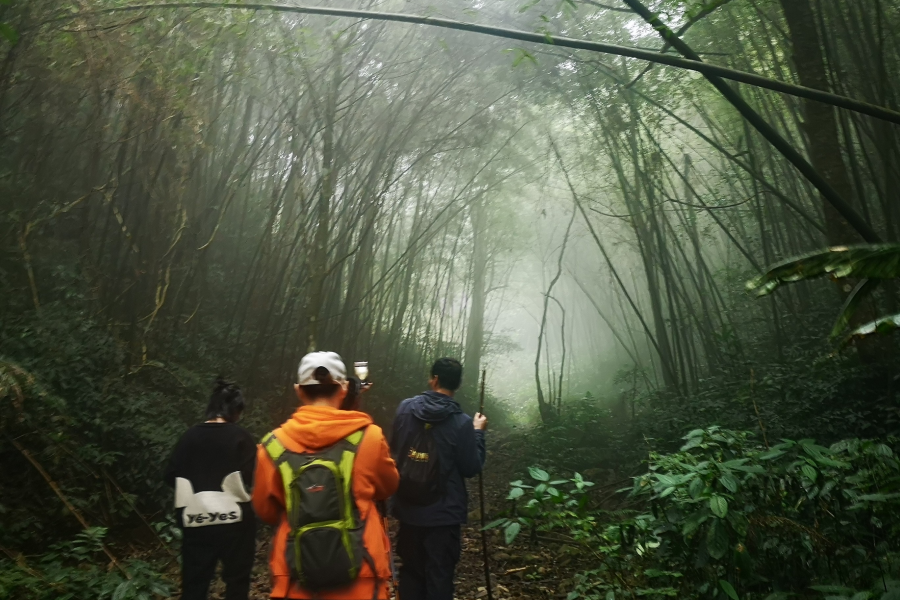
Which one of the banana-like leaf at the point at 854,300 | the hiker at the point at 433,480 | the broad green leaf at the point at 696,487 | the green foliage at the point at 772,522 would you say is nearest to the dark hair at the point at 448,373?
the hiker at the point at 433,480

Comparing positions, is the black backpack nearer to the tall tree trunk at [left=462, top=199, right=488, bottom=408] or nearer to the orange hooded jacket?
the orange hooded jacket

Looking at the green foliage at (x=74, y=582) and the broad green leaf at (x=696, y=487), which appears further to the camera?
the green foliage at (x=74, y=582)

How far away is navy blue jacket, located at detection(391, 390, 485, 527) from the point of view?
6.39 ft

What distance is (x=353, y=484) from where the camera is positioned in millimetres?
1383

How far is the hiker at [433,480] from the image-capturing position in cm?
194

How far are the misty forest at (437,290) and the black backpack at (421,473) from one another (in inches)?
16.3

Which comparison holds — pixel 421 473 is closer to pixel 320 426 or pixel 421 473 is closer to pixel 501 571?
pixel 320 426

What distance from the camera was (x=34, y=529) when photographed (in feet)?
10.5

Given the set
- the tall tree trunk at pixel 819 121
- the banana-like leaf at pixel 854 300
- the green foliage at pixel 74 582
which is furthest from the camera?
the tall tree trunk at pixel 819 121

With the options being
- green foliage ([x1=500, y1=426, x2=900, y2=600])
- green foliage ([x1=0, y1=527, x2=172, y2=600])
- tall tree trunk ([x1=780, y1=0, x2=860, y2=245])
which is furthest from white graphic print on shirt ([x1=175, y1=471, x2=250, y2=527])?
tall tree trunk ([x1=780, y1=0, x2=860, y2=245])

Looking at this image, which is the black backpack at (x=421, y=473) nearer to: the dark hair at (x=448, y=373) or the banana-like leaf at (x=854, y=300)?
the dark hair at (x=448, y=373)

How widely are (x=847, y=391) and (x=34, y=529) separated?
4672 millimetres

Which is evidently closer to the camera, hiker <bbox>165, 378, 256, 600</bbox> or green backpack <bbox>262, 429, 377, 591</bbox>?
green backpack <bbox>262, 429, 377, 591</bbox>

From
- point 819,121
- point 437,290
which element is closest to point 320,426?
point 819,121
